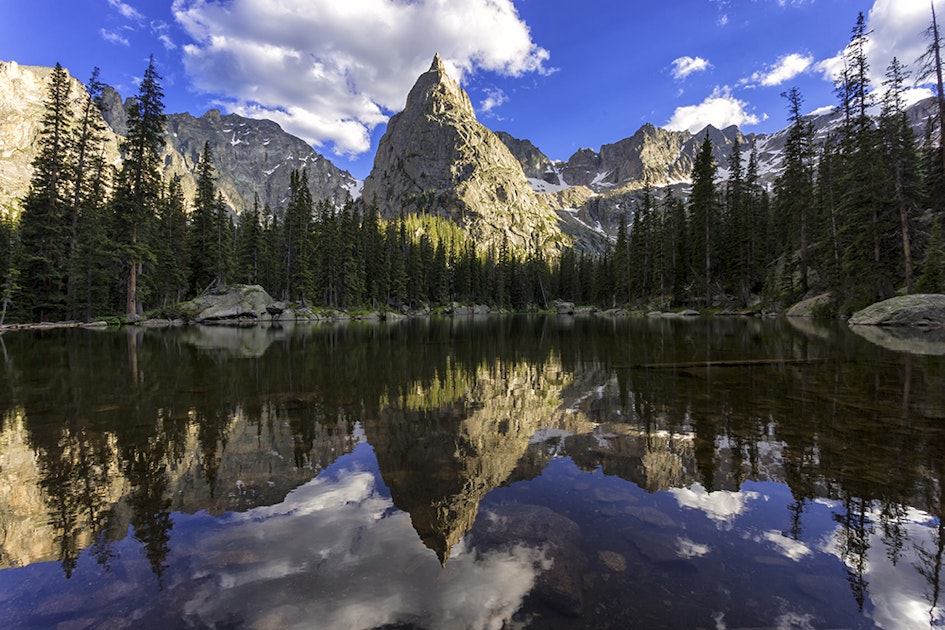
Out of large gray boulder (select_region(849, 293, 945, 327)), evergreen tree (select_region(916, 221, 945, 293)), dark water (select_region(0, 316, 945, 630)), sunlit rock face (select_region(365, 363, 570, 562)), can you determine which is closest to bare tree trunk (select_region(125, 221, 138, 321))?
dark water (select_region(0, 316, 945, 630))

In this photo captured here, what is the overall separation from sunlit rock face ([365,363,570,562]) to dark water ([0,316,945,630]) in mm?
50

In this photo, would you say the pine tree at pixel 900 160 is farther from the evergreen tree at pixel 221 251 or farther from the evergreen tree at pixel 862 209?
the evergreen tree at pixel 221 251

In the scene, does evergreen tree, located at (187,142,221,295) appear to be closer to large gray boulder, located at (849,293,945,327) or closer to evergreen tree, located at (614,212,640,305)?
large gray boulder, located at (849,293,945,327)

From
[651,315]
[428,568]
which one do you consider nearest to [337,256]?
[651,315]

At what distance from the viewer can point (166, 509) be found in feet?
15.8

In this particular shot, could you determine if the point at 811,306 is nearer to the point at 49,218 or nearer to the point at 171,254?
the point at 171,254

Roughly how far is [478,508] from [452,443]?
85.1 inches

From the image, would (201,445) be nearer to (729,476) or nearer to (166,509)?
(166,509)

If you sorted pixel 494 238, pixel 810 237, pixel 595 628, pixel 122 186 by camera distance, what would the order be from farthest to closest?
pixel 494 238, pixel 810 237, pixel 122 186, pixel 595 628

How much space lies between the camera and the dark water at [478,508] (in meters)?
3.20

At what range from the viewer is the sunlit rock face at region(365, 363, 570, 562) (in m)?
4.81

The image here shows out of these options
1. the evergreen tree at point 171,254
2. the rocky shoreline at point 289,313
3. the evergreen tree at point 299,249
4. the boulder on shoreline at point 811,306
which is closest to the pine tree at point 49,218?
the rocky shoreline at point 289,313

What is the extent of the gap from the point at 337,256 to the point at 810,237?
205 ft

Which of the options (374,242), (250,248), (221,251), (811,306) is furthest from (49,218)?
(811,306)
